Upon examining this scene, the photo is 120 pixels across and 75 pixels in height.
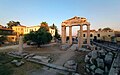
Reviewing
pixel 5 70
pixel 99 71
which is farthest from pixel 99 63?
pixel 5 70

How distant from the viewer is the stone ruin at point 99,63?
53.8 ft

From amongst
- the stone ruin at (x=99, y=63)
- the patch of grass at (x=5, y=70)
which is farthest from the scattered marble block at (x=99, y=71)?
the patch of grass at (x=5, y=70)

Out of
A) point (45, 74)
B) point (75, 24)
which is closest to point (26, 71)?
point (45, 74)

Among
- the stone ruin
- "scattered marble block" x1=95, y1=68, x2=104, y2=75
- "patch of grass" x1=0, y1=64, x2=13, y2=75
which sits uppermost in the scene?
the stone ruin

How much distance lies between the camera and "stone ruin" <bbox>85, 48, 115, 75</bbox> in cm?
1641

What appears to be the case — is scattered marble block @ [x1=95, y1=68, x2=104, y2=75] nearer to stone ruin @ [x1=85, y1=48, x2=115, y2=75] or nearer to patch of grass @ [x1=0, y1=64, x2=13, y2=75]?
stone ruin @ [x1=85, y1=48, x2=115, y2=75]

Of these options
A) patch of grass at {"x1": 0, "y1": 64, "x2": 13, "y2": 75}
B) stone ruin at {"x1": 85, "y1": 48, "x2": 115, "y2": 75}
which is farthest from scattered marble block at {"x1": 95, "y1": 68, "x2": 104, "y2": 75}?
patch of grass at {"x1": 0, "y1": 64, "x2": 13, "y2": 75}

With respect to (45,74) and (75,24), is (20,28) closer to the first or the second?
(75,24)

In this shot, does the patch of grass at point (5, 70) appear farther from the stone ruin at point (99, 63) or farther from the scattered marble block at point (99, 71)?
the scattered marble block at point (99, 71)

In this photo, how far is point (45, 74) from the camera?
59.0 feet

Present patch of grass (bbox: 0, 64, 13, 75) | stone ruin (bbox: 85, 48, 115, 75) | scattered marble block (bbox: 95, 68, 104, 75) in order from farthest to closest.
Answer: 1. patch of grass (bbox: 0, 64, 13, 75)
2. stone ruin (bbox: 85, 48, 115, 75)
3. scattered marble block (bbox: 95, 68, 104, 75)

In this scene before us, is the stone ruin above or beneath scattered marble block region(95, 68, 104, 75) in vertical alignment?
above

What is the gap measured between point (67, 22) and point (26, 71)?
90.5 ft

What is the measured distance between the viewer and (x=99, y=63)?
684 inches
